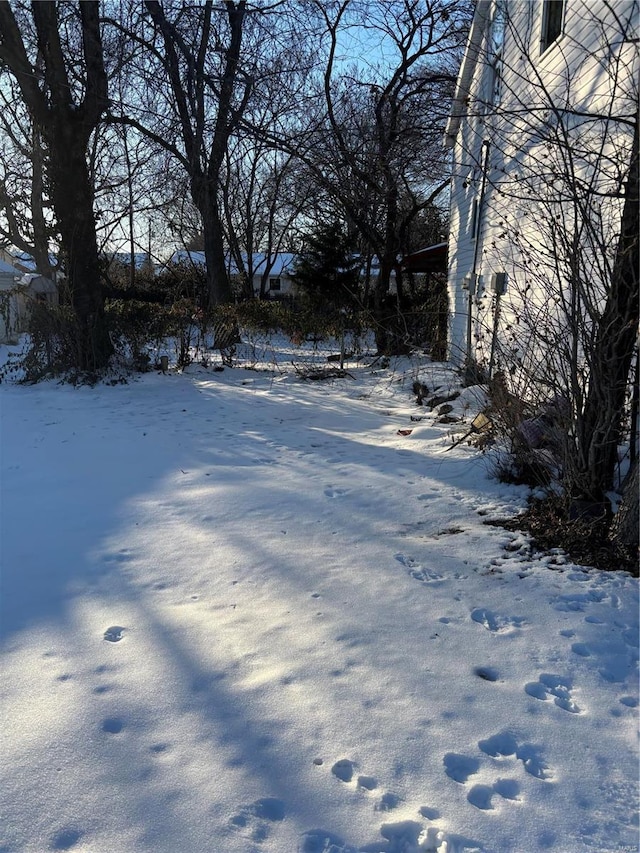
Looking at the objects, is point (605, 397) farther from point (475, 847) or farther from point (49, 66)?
point (49, 66)

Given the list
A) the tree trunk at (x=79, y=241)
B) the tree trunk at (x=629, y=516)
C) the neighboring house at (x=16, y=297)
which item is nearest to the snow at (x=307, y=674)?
the tree trunk at (x=629, y=516)

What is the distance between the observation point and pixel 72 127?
34.3 ft

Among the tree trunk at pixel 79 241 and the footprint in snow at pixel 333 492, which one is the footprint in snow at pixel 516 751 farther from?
the tree trunk at pixel 79 241

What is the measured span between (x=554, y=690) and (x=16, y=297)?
2119cm

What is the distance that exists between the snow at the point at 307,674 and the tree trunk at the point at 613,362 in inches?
28.0

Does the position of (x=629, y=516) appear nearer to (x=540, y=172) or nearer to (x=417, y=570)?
(x=417, y=570)

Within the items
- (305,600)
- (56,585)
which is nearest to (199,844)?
(305,600)

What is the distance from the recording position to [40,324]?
34.0 feet

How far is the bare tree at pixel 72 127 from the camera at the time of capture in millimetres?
10203

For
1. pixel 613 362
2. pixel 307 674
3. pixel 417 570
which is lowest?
pixel 307 674

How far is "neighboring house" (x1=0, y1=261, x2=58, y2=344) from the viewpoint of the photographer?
12720 mm

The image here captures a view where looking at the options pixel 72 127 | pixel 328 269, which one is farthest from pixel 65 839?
pixel 328 269

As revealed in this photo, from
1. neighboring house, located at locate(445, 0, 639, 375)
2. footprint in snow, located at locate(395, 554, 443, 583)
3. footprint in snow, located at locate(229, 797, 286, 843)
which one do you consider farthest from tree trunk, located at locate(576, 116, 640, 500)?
footprint in snow, located at locate(229, 797, 286, 843)

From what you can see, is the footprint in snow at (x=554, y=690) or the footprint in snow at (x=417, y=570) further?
the footprint in snow at (x=417, y=570)
